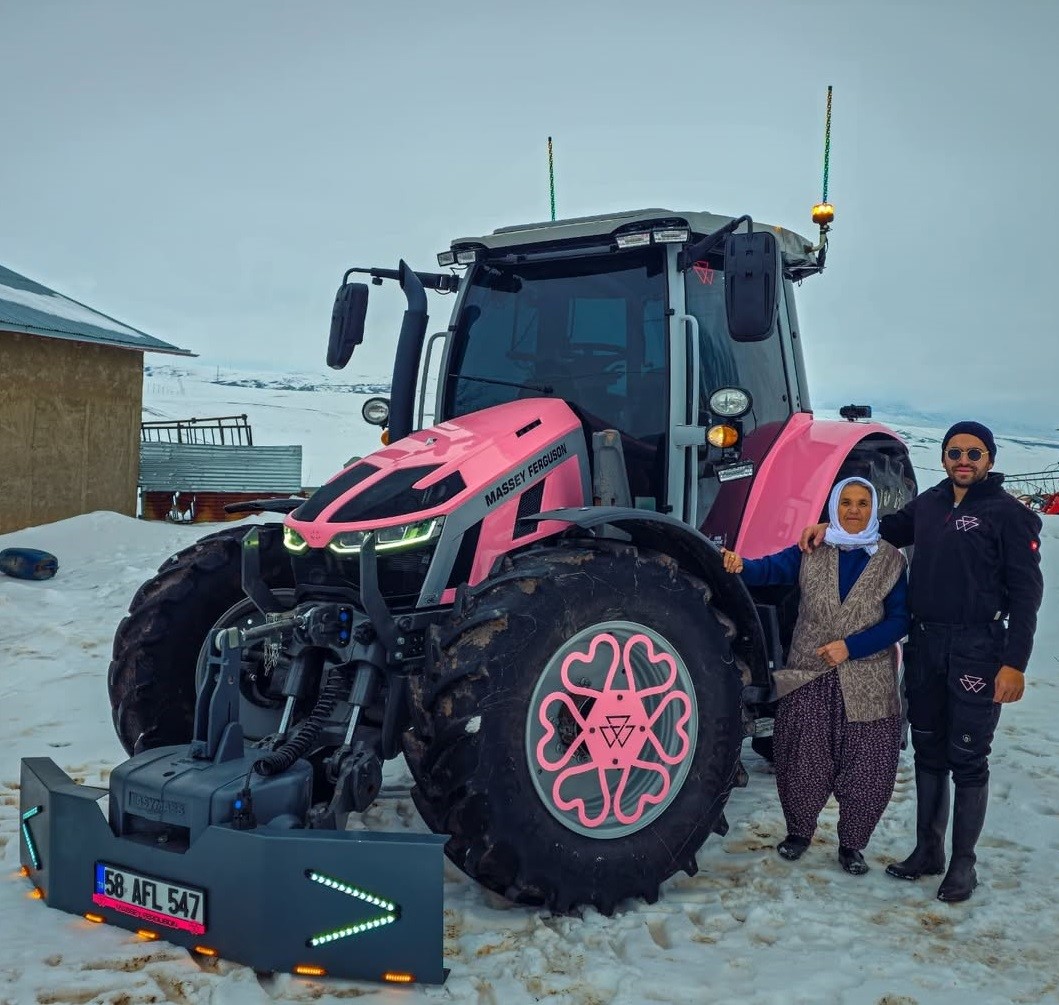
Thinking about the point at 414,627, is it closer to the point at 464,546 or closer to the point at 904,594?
the point at 464,546

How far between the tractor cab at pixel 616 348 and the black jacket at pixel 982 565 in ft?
2.64

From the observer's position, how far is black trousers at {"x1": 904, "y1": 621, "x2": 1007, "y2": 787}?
3557 millimetres

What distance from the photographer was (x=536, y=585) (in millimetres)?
3174

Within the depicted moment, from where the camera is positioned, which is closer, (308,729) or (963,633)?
(308,729)

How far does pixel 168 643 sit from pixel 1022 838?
3.38 metres

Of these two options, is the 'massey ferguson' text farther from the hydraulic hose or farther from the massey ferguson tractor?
the hydraulic hose

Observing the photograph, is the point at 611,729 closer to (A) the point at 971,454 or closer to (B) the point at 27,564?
(A) the point at 971,454

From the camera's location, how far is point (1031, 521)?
11.7 feet

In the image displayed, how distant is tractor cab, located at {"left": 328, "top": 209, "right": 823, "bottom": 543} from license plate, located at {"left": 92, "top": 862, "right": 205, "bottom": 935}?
6.61 ft

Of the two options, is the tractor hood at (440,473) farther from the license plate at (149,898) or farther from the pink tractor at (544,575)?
the license plate at (149,898)

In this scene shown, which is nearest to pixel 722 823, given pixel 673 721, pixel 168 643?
pixel 673 721

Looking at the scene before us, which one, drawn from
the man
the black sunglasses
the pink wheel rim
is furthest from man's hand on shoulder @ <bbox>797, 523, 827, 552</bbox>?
the pink wheel rim

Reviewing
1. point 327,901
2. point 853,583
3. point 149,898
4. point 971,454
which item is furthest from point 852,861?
point 149,898

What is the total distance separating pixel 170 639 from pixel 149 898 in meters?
1.43
